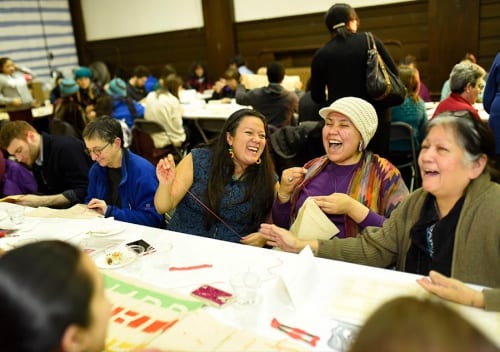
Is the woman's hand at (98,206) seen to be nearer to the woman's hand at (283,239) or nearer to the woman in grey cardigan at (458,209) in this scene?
the woman's hand at (283,239)

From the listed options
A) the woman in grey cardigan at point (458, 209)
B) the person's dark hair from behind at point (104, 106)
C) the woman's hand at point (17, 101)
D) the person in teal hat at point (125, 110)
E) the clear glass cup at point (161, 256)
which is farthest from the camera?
the woman's hand at point (17, 101)

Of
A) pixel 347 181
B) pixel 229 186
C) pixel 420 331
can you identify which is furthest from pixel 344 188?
pixel 420 331

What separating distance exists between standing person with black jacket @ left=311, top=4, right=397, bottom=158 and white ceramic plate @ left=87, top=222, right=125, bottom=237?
2.08 meters

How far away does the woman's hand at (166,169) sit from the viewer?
7.76 ft

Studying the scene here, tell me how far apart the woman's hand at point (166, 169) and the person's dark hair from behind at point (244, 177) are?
214 millimetres

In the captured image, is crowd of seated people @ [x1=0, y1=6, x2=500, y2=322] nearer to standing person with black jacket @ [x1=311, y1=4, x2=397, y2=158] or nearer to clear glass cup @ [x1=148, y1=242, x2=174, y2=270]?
standing person with black jacket @ [x1=311, y1=4, x2=397, y2=158]

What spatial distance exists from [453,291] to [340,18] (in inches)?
99.1

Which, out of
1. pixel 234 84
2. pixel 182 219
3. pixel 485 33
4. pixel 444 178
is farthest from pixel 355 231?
pixel 485 33

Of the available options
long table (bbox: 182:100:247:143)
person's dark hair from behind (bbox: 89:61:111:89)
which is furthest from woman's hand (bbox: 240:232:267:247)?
person's dark hair from behind (bbox: 89:61:111:89)

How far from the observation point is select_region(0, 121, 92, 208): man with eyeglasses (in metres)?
3.16

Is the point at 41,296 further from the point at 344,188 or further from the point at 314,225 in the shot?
the point at 344,188

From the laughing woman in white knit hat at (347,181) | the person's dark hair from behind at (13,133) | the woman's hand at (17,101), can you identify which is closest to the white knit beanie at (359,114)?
the laughing woman in white knit hat at (347,181)

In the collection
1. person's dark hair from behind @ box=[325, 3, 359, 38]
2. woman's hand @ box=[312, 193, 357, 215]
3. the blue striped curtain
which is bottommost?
woman's hand @ box=[312, 193, 357, 215]

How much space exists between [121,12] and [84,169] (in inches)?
304
